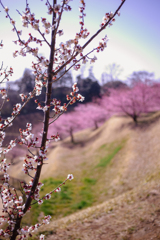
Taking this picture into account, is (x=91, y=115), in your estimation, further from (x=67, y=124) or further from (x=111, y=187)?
(x=111, y=187)

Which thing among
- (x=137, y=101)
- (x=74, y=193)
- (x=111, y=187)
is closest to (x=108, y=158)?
(x=111, y=187)

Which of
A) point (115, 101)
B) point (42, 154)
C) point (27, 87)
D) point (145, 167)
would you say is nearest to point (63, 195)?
point (145, 167)

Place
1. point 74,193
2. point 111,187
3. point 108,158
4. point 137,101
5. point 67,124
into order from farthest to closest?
point 67,124 < point 137,101 < point 108,158 < point 74,193 < point 111,187

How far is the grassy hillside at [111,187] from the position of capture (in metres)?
4.49

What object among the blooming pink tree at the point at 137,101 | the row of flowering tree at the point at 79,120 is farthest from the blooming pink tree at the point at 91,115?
the blooming pink tree at the point at 137,101

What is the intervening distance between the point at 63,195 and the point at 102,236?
5.32 metres

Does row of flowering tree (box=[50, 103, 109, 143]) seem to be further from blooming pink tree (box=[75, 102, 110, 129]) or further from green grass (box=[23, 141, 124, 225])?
green grass (box=[23, 141, 124, 225])

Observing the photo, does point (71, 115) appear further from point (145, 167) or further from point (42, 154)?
point (42, 154)

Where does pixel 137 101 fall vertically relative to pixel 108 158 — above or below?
above

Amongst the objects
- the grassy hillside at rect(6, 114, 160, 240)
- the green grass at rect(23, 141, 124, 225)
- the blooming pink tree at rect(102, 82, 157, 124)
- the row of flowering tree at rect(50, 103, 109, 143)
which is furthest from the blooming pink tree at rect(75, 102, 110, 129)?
the green grass at rect(23, 141, 124, 225)

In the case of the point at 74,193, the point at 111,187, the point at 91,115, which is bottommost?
the point at 74,193

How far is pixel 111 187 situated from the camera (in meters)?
9.02

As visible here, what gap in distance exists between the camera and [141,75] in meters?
49.3

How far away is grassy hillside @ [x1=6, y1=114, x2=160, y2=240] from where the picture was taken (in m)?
4.49
